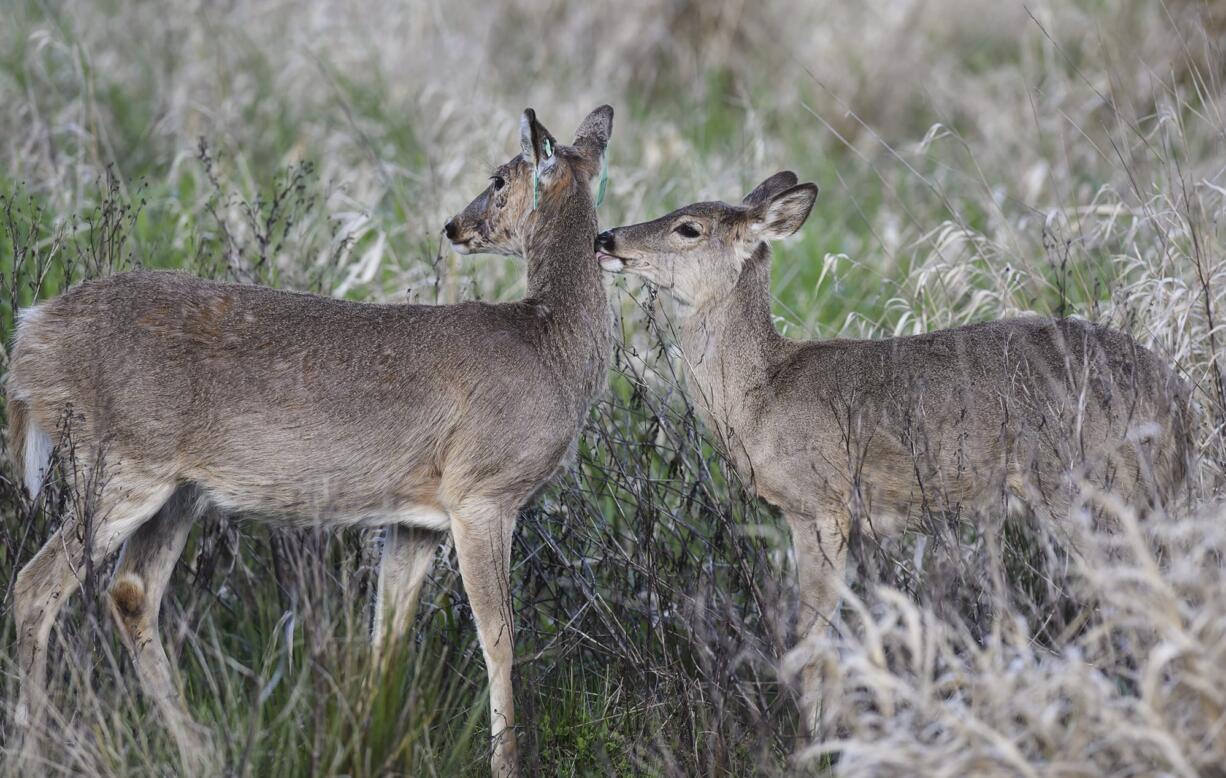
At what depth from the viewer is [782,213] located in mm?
5711

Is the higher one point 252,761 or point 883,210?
point 883,210

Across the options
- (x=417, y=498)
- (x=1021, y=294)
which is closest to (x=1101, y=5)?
(x=1021, y=294)

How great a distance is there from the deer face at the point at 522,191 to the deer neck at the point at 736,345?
2.23 ft

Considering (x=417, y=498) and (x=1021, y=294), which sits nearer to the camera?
(x=417, y=498)

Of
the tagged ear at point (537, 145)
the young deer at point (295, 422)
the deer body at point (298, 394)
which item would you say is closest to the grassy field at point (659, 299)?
the young deer at point (295, 422)

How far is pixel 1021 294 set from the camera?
6766 millimetres

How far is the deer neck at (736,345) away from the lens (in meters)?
5.64

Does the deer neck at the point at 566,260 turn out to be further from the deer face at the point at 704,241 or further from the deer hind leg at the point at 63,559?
the deer hind leg at the point at 63,559

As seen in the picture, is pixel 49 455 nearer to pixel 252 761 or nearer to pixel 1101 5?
pixel 252 761

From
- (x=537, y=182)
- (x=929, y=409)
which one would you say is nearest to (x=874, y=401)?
(x=929, y=409)

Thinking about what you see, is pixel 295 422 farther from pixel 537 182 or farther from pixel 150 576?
pixel 537 182

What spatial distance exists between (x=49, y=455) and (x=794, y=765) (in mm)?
2497

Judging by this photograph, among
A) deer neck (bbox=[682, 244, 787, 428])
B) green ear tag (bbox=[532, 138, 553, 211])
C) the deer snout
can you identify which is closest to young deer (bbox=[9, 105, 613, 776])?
green ear tag (bbox=[532, 138, 553, 211])

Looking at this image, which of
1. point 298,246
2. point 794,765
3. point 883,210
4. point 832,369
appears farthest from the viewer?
point 883,210
